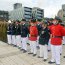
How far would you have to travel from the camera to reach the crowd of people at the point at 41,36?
8445 mm

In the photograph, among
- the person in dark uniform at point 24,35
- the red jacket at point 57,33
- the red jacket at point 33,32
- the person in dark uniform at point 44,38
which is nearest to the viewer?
the red jacket at point 57,33

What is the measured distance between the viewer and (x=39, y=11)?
6078 inches

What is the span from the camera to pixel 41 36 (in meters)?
9.63

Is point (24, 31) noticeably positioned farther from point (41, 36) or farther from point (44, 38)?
point (44, 38)

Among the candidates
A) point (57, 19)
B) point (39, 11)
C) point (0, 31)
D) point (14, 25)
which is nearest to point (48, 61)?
point (57, 19)

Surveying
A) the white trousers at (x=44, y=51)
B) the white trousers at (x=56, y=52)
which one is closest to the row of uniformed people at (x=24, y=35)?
the white trousers at (x=44, y=51)

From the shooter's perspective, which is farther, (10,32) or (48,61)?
(10,32)

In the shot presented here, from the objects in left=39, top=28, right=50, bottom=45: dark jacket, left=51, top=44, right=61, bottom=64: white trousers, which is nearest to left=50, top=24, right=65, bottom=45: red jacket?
left=51, top=44, right=61, bottom=64: white trousers

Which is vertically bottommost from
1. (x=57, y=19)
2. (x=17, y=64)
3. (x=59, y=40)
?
(x=17, y=64)

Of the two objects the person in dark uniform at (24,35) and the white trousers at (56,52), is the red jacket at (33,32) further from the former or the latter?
the white trousers at (56,52)

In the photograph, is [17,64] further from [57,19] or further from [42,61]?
[57,19]

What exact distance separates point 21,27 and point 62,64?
445 centimetres

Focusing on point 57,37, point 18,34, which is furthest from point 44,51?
point 18,34

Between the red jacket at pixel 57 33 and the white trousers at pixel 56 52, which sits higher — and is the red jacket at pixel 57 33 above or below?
above
